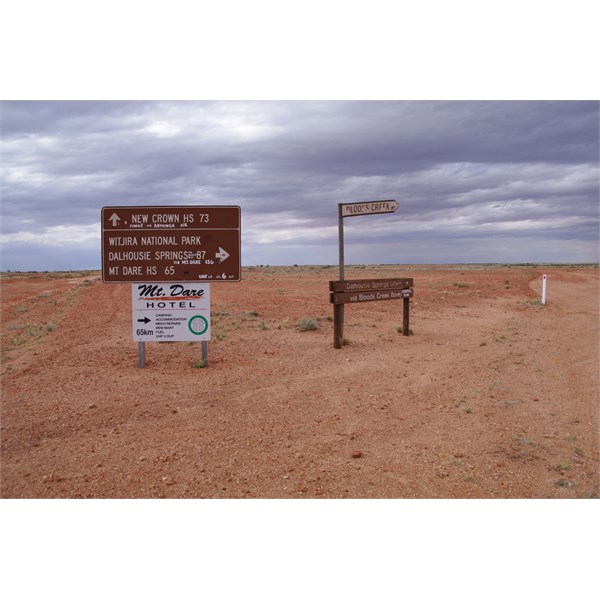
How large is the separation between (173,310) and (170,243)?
1146 millimetres

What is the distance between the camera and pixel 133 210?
8672mm

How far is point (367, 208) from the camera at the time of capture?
10.7 metres

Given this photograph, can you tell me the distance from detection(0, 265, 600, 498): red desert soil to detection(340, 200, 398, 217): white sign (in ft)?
8.95

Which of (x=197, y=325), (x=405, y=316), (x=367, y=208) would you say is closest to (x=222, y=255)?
(x=197, y=325)

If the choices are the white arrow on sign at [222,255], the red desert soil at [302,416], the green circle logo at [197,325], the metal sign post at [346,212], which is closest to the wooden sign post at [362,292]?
the metal sign post at [346,212]

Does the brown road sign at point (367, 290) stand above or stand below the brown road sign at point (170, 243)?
below

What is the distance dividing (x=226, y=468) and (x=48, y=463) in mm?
1737

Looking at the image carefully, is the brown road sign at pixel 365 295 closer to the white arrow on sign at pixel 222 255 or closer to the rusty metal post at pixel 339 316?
the rusty metal post at pixel 339 316

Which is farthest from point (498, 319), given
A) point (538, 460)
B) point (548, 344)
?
point (538, 460)

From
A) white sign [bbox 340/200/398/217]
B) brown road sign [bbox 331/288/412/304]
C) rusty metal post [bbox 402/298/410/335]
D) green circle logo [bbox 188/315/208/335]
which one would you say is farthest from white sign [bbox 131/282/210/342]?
rusty metal post [bbox 402/298/410/335]

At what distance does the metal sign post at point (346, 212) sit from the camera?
1053cm

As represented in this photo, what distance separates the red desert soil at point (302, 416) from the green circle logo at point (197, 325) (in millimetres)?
606

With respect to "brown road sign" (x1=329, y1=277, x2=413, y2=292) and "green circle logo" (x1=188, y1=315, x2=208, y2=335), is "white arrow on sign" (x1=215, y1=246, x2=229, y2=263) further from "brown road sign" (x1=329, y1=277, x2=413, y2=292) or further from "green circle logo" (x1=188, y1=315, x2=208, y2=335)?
"brown road sign" (x1=329, y1=277, x2=413, y2=292)

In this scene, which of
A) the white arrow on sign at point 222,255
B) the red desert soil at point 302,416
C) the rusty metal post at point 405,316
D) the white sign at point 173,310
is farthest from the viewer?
the rusty metal post at point 405,316
